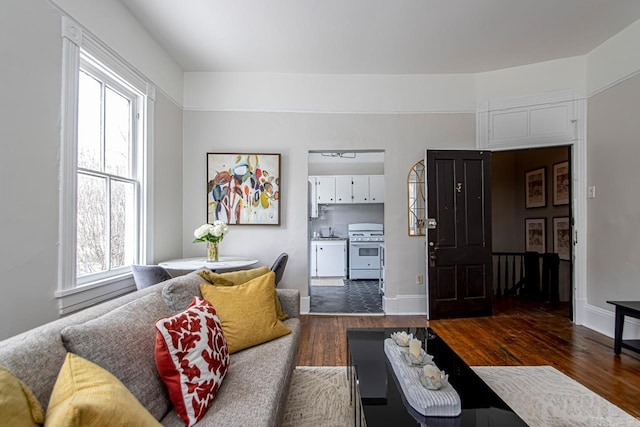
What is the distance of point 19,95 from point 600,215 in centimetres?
509

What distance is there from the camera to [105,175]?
2.59 meters

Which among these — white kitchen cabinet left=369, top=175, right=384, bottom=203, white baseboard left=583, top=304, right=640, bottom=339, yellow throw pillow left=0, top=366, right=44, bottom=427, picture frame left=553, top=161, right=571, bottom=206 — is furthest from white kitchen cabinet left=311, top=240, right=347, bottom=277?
yellow throw pillow left=0, top=366, right=44, bottom=427

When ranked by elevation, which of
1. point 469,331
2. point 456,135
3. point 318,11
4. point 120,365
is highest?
point 318,11

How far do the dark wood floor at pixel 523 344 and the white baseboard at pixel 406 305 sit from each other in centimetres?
11

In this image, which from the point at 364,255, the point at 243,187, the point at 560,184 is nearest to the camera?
the point at 243,187

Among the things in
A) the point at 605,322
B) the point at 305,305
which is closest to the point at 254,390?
the point at 305,305

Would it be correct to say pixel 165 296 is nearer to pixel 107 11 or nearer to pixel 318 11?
pixel 107 11

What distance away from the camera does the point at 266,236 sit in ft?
13.2

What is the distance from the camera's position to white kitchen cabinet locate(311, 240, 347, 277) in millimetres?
6609

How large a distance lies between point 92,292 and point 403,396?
226 cm

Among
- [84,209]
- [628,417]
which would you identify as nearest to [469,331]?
[628,417]

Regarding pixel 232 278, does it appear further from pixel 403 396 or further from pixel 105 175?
pixel 105 175

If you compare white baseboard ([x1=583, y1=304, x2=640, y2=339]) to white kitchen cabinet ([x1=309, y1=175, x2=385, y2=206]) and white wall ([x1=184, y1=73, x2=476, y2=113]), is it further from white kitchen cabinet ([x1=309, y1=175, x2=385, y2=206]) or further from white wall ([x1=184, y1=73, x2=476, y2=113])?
white kitchen cabinet ([x1=309, y1=175, x2=385, y2=206])

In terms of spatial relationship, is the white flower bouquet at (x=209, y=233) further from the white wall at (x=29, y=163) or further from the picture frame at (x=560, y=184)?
the picture frame at (x=560, y=184)
